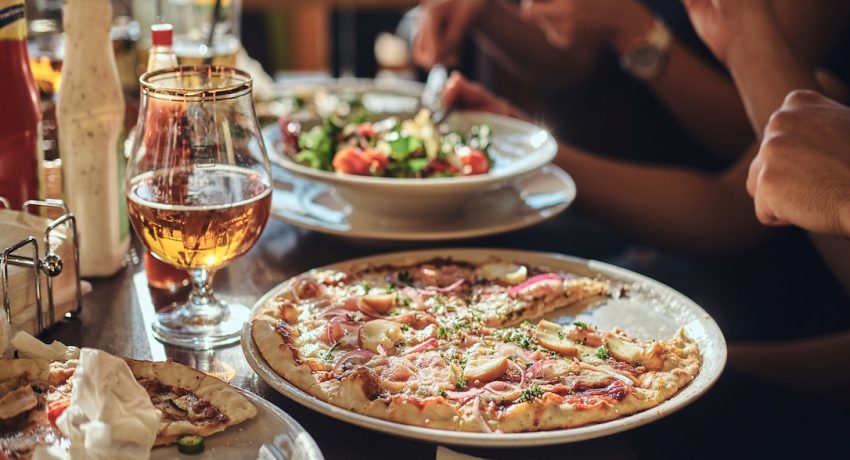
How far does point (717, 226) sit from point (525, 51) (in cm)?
116

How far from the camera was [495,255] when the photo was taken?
4.63 ft

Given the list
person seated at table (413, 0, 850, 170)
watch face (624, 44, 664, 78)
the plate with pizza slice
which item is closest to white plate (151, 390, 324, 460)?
the plate with pizza slice

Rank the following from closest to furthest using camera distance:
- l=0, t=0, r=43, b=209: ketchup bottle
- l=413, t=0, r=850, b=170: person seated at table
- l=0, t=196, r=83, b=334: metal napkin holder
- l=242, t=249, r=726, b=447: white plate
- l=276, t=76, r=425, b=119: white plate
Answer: l=242, t=249, r=726, b=447: white plate
l=0, t=196, r=83, b=334: metal napkin holder
l=0, t=0, r=43, b=209: ketchup bottle
l=276, t=76, r=425, b=119: white plate
l=413, t=0, r=850, b=170: person seated at table

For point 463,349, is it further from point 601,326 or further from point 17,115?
point 17,115

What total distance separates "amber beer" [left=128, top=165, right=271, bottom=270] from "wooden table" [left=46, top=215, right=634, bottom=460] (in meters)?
0.12

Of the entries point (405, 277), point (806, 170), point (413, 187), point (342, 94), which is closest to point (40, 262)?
point (405, 277)

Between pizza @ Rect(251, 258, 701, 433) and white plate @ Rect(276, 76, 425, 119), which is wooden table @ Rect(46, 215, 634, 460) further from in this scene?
white plate @ Rect(276, 76, 425, 119)

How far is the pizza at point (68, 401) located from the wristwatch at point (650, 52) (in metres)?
1.91

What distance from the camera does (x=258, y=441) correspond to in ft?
2.82

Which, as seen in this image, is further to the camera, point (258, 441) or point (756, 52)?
point (756, 52)

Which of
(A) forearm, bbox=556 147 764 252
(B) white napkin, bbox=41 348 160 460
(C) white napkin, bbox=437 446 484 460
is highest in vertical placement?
(B) white napkin, bbox=41 348 160 460

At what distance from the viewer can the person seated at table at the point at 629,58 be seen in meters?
2.51

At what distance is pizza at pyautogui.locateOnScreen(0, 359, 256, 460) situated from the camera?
33.2 inches

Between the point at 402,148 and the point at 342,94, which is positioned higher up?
the point at 402,148
